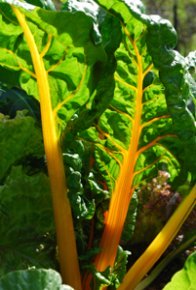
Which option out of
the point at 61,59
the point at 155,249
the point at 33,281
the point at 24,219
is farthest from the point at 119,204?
the point at 33,281

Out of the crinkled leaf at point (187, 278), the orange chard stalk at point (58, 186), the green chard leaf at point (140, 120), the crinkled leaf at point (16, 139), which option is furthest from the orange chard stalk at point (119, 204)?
the crinkled leaf at point (187, 278)

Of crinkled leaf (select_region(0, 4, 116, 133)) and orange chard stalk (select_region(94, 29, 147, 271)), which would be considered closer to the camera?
crinkled leaf (select_region(0, 4, 116, 133))

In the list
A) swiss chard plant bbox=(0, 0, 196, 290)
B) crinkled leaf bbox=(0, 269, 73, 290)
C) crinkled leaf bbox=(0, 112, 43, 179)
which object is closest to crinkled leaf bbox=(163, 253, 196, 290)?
crinkled leaf bbox=(0, 269, 73, 290)

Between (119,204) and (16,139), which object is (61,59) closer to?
(16,139)

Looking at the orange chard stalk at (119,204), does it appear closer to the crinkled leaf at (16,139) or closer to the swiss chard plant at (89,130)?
the swiss chard plant at (89,130)

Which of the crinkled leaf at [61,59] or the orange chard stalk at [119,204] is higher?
the crinkled leaf at [61,59]

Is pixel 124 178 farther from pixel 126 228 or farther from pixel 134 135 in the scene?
pixel 126 228

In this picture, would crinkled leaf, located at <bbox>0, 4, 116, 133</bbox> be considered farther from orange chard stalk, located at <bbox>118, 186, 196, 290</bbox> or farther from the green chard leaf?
orange chard stalk, located at <bbox>118, 186, 196, 290</bbox>
